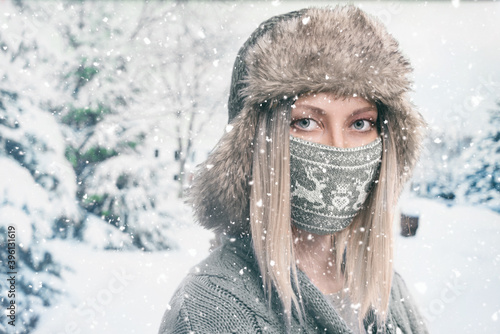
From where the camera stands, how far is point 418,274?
410 cm

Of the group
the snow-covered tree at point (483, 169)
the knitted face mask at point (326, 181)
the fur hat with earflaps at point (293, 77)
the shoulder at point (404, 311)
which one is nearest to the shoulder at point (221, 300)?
the fur hat with earflaps at point (293, 77)

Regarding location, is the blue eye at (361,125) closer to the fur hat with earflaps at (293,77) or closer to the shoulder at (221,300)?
the fur hat with earflaps at (293,77)

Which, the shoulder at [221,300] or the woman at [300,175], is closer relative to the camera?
the shoulder at [221,300]

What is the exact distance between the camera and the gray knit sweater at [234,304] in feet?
3.57

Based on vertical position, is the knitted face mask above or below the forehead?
below

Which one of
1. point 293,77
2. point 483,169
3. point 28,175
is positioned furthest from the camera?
point 483,169

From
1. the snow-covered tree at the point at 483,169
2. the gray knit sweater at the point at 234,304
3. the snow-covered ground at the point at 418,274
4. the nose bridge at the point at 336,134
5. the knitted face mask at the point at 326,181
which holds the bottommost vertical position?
the snow-covered ground at the point at 418,274

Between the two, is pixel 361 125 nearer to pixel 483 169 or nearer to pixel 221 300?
pixel 221 300

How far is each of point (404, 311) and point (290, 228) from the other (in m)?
0.82

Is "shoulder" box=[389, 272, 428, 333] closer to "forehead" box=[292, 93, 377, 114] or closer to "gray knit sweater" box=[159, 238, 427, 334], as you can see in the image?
"gray knit sweater" box=[159, 238, 427, 334]

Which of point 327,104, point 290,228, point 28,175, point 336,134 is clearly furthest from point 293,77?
point 28,175

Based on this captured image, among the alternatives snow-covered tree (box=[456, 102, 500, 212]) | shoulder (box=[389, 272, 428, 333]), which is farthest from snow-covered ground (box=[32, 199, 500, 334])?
shoulder (box=[389, 272, 428, 333])

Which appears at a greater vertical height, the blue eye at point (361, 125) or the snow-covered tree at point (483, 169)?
the blue eye at point (361, 125)

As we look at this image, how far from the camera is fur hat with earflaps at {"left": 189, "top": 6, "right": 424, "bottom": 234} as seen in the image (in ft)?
4.08
